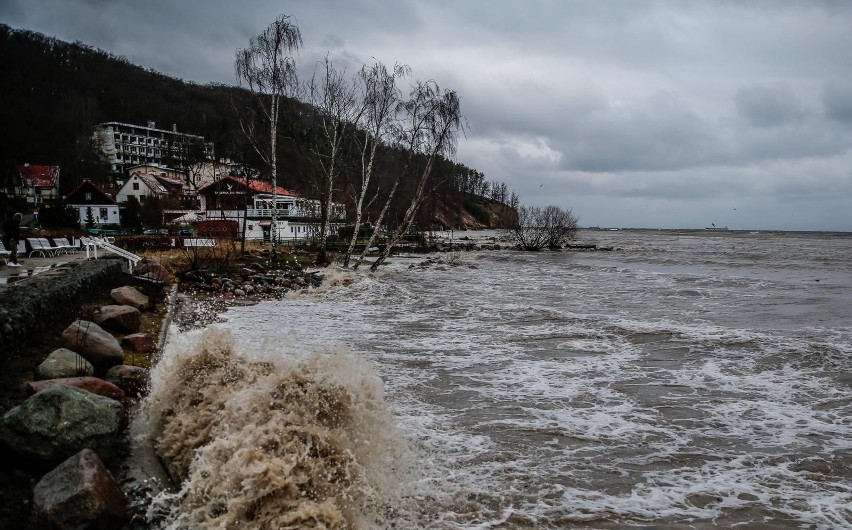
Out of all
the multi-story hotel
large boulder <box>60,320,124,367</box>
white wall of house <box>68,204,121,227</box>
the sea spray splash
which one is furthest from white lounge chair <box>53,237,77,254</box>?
the multi-story hotel

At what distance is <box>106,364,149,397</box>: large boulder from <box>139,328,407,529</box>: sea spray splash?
38 cm

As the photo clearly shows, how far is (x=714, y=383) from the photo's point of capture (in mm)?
9602

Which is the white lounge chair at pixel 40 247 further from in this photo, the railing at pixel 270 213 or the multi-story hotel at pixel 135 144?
the multi-story hotel at pixel 135 144

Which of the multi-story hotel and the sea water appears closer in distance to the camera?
the sea water

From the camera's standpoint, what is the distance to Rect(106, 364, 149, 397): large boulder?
24.2 feet

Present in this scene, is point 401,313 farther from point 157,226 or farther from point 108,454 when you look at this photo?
point 157,226

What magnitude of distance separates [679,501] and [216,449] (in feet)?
15.9

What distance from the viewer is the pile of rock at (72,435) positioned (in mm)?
4230

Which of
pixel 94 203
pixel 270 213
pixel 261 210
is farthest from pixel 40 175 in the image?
pixel 270 213

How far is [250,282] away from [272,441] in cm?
1739

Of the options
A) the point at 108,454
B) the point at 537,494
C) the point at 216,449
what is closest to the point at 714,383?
the point at 537,494

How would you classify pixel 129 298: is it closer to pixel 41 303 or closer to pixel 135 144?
pixel 41 303

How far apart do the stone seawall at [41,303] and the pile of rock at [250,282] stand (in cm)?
643

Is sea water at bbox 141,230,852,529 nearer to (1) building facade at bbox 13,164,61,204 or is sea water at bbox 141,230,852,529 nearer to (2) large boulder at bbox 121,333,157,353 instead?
(2) large boulder at bbox 121,333,157,353
